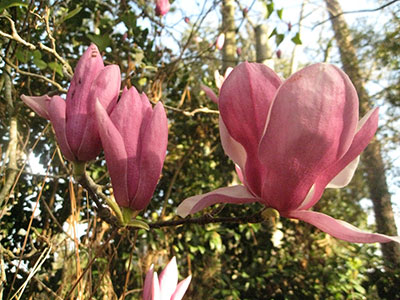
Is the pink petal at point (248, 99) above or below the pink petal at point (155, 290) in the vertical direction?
above

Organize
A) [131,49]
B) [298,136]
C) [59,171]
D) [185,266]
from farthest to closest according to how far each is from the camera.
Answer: [185,266], [131,49], [59,171], [298,136]

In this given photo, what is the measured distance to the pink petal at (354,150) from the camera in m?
0.29

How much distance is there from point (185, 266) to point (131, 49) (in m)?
1.28

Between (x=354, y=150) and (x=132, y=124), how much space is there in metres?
0.18

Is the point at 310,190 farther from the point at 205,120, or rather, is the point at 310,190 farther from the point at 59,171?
the point at 205,120

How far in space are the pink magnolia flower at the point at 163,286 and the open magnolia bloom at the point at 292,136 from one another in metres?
0.26

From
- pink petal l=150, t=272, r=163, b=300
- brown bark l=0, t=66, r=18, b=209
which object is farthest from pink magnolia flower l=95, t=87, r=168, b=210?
brown bark l=0, t=66, r=18, b=209

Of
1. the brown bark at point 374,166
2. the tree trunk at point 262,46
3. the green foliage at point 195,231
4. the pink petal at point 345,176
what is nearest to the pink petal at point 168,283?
the pink petal at point 345,176

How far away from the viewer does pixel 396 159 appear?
13.0 ft

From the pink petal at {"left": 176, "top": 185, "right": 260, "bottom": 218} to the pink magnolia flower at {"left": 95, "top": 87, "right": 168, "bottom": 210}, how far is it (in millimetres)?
39

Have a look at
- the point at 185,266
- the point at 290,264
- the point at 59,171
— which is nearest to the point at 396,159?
the point at 290,264

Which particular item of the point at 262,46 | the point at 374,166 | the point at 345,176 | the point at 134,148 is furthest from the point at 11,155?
the point at 374,166

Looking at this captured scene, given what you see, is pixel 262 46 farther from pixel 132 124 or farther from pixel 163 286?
pixel 132 124

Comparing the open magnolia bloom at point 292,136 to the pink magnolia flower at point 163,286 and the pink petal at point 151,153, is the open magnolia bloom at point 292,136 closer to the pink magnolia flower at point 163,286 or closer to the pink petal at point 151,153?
the pink petal at point 151,153
